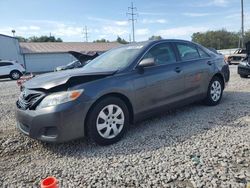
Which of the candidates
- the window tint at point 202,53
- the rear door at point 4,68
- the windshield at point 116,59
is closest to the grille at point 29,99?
the windshield at point 116,59

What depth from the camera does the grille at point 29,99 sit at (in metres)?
3.73

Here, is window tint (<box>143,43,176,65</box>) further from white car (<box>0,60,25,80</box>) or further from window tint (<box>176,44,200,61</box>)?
white car (<box>0,60,25,80</box>)

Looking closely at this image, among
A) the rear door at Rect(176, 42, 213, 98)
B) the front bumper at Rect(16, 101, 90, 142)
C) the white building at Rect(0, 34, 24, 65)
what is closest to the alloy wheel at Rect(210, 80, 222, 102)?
the rear door at Rect(176, 42, 213, 98)

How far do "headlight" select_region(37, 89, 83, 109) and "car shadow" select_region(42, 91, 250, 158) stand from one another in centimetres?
74

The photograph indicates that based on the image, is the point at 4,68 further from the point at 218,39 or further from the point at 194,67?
the point at 218,39

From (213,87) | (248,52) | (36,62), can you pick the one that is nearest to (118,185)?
(213,87)

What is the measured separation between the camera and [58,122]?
3.54m

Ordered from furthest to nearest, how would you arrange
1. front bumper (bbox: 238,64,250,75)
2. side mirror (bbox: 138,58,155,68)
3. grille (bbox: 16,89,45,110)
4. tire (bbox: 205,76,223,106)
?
1. front bumper (bbox: 238,64,250,75)
2. tire (bbox: 205,76,223,106)
3. side mirror (bbox: 138,58,155,68)
4. grille (bbox: 16,89,45,110)

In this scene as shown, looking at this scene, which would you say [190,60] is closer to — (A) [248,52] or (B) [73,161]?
(B) [73,161]

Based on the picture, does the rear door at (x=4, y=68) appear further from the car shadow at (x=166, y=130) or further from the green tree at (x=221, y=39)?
the green tree at (x=221, y=39)

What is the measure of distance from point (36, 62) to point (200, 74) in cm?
3423

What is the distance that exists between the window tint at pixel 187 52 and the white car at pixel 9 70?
60.8 ft

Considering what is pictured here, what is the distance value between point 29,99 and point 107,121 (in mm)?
1186

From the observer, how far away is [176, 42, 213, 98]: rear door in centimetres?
523
